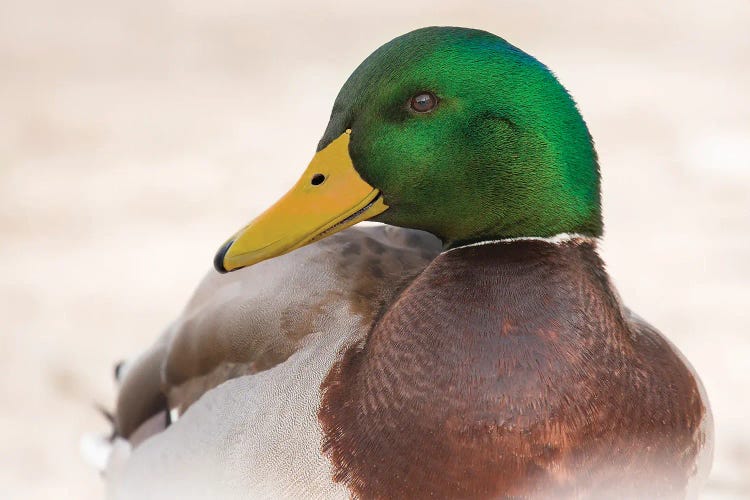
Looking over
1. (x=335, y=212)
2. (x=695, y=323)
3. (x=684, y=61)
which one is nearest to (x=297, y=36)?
(x=684, y=61)

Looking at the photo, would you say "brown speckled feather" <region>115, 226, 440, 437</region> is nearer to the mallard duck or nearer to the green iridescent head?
the mallard duck

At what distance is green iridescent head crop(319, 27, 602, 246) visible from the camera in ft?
5.82

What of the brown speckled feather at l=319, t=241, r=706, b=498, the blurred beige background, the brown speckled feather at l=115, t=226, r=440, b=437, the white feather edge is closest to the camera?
the brown speckled feather at l=319, t=241, r=706, b=498

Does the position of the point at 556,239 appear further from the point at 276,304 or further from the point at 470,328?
the point at 276,304

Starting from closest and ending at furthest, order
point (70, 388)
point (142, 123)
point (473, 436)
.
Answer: point (473, 436) < point (70, 388) < point (142, 123)

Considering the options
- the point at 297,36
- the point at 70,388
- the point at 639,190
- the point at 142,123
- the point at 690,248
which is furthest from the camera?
the point at 297,36

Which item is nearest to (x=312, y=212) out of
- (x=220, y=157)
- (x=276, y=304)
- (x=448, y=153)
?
(x=448, y=153)

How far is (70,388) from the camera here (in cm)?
347

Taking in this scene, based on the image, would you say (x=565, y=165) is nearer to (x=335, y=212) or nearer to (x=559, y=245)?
(x=559, y=245)

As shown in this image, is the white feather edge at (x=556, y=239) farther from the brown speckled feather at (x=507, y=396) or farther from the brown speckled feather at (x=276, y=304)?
the brown speckled feather at (x=276, y=304)

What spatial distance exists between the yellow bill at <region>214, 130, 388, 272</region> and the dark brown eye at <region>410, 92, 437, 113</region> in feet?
0.40

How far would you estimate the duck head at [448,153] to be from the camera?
5.83 ft

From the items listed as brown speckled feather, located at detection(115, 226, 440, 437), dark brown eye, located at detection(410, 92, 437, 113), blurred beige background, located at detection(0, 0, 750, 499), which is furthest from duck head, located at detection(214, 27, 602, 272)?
blurred beige background, located at detection(0, 0, 750, 499)

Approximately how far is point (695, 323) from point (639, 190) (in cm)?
107
